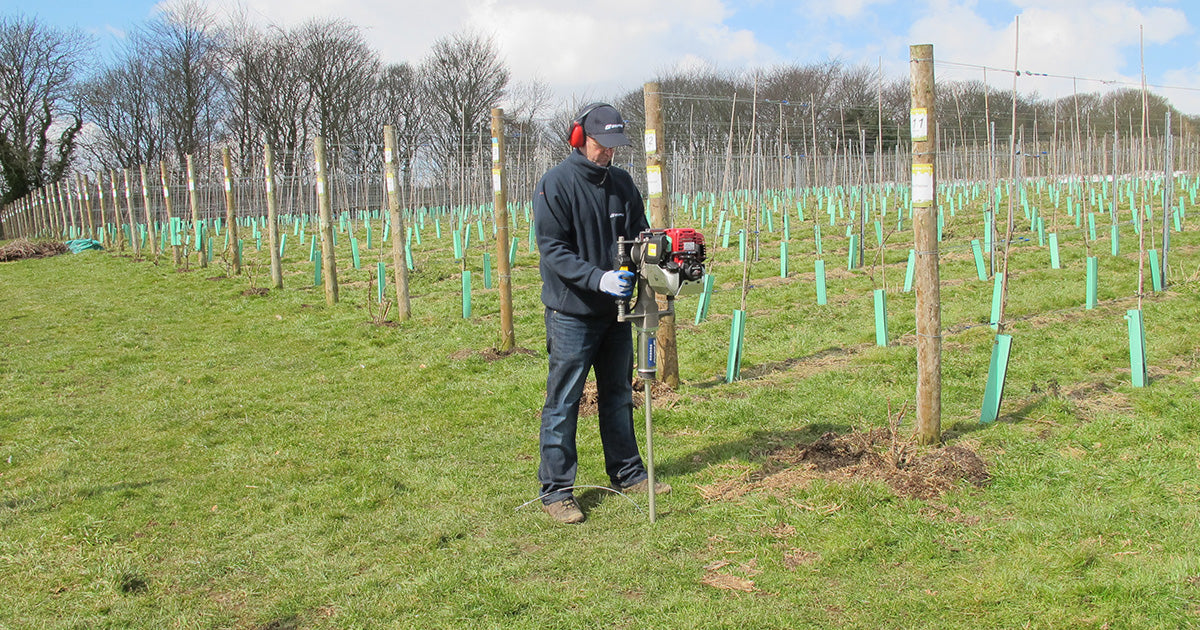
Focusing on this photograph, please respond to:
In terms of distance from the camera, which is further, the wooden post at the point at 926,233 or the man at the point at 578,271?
the wooden post at the point at 926,233

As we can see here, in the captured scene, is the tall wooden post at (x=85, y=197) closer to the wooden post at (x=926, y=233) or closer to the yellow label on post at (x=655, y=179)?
the yellow label on post at (x=655, y=179)

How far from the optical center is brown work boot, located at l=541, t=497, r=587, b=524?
3.85m

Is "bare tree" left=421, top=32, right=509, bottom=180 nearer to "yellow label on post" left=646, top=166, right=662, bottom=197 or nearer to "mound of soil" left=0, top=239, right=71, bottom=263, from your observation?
"mound of soil" left=0, top=239, right=71, bottom=263

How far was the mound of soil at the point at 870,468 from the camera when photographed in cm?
403

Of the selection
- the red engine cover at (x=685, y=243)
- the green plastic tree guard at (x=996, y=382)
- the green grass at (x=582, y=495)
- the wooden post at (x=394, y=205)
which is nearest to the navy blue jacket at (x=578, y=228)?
the red engine cover at (x=685, y=243)

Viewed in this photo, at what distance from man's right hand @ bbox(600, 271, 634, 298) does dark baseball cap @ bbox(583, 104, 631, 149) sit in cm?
59

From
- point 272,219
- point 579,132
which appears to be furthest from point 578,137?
point 272,219

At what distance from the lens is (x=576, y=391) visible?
12.8 ft

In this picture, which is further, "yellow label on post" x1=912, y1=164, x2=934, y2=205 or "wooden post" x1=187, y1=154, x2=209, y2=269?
"wooden post" x1=187, y1=154, x2=209, y2=269

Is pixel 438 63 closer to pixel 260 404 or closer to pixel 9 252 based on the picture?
pixel 9 252

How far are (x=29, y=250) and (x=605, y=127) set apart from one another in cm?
2788

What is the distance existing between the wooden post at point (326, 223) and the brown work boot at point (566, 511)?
302 inches

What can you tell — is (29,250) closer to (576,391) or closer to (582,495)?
(582,495)

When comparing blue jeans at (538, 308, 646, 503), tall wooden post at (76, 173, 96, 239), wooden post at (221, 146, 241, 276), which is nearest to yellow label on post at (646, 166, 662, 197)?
blue jeans at (538, 308, 646, 503)
